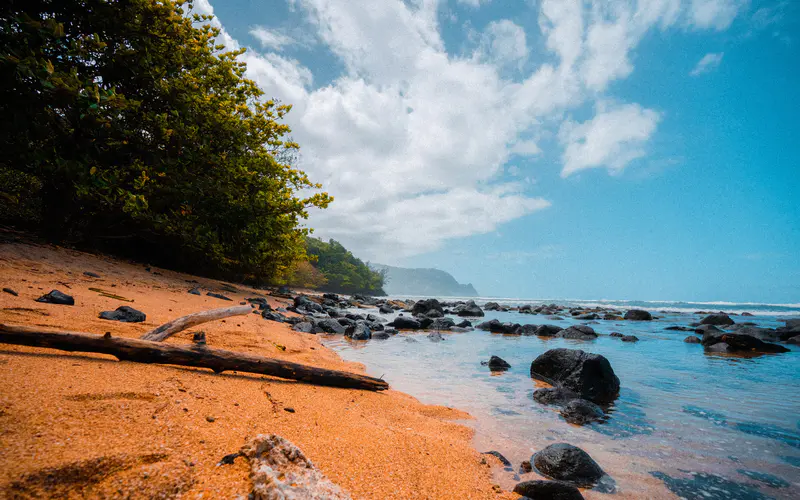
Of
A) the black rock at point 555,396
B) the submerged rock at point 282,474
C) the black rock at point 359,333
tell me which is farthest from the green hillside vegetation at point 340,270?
the submerged rock at point 282,474

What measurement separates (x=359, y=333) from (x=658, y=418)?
748 centimetres

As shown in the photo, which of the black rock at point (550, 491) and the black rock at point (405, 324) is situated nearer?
the black rock at point (550, 491)

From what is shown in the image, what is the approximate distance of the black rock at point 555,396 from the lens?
16.0ft

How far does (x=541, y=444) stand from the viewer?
3.46 metres

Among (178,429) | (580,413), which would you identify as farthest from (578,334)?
(178,429)

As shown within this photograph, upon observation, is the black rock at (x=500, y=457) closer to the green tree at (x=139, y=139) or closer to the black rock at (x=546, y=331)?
the green tree at (x=139, y=139)

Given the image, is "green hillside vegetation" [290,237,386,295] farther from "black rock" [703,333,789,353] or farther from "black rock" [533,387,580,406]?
"black rock" [533,387,580,406]

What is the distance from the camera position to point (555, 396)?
4941 mm

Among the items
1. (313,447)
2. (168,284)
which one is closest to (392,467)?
(313,447)

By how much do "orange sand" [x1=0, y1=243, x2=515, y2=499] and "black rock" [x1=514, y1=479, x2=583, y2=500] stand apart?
0.21 metres

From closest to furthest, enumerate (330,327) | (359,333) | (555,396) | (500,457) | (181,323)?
(500,457) → (181,323) → (555,396) → (359,333) → (330,327)

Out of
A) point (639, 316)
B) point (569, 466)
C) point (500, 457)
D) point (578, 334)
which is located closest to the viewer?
point (569, 466)

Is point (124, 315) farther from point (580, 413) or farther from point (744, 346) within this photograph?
point (744, 346)

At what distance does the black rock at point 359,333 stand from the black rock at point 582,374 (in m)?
5.29
